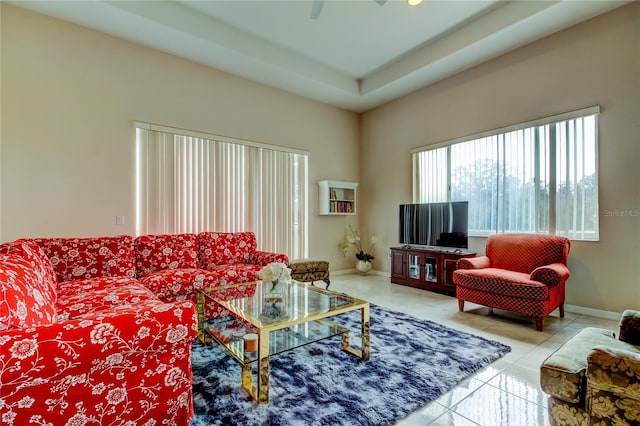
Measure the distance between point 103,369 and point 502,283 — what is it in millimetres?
3356

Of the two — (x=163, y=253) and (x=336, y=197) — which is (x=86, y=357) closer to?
(x=163, y=253)

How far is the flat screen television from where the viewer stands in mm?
4238

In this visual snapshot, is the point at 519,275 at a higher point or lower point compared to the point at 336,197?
lower

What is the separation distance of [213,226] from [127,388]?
307cm

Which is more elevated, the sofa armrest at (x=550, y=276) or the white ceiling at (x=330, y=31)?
the white ceiling at (x=330, y=31)

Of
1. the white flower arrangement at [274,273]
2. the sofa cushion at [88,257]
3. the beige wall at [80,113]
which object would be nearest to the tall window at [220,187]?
the beige wall at [80,113]

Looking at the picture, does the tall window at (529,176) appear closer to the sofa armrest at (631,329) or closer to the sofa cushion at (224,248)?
the sofa armrest at (631,329)

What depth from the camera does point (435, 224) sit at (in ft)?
14.9

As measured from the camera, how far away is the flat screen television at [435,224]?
424 cm

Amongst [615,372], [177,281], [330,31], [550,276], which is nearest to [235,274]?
[177,281]

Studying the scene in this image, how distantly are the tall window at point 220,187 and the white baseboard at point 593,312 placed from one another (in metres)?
3.73

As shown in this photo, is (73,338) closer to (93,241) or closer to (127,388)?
(127,388)

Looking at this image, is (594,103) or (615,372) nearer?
(615,372)

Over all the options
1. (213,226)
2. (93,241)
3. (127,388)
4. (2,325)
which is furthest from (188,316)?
(213,226)
